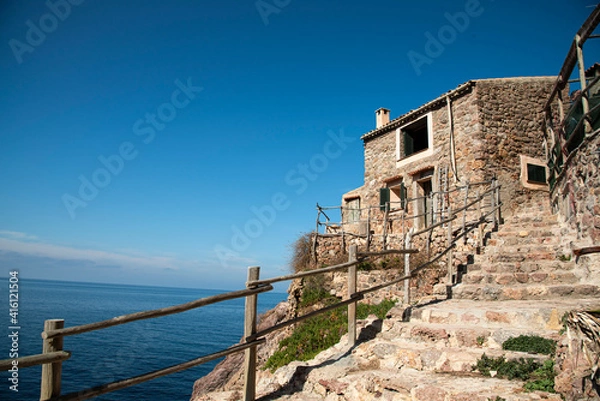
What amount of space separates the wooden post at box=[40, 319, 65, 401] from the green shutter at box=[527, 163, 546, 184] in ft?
40.6

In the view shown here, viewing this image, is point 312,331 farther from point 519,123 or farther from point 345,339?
point 519,123

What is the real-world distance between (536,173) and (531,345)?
30.7ft

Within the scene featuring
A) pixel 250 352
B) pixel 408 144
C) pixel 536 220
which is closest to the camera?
pixel 250 352

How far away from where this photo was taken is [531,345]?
12.3 ft

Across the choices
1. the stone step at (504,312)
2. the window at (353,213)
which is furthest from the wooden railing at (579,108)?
the window at (353,213)

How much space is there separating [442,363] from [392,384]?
2.46 ft

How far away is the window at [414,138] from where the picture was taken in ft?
45.7

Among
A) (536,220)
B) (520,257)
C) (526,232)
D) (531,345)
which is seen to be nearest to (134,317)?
(531,345)

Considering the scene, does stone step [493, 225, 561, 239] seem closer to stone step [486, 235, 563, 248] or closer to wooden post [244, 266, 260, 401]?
stone step [486, 235, 563, 248]

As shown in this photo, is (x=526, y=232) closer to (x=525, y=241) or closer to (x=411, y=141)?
(x=525, y=241)

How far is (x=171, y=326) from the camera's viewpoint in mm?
30719

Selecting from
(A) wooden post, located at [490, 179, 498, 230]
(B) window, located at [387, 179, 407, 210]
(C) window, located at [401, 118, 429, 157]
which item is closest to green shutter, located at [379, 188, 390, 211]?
(B) window, located at [387, 179, 407, 210]

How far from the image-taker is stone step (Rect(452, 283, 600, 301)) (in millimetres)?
5375

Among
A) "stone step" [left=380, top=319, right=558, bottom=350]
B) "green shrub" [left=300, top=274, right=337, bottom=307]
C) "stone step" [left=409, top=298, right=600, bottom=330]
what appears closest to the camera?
"stone step" [left=380, top=319, right=558, bottom=350]
